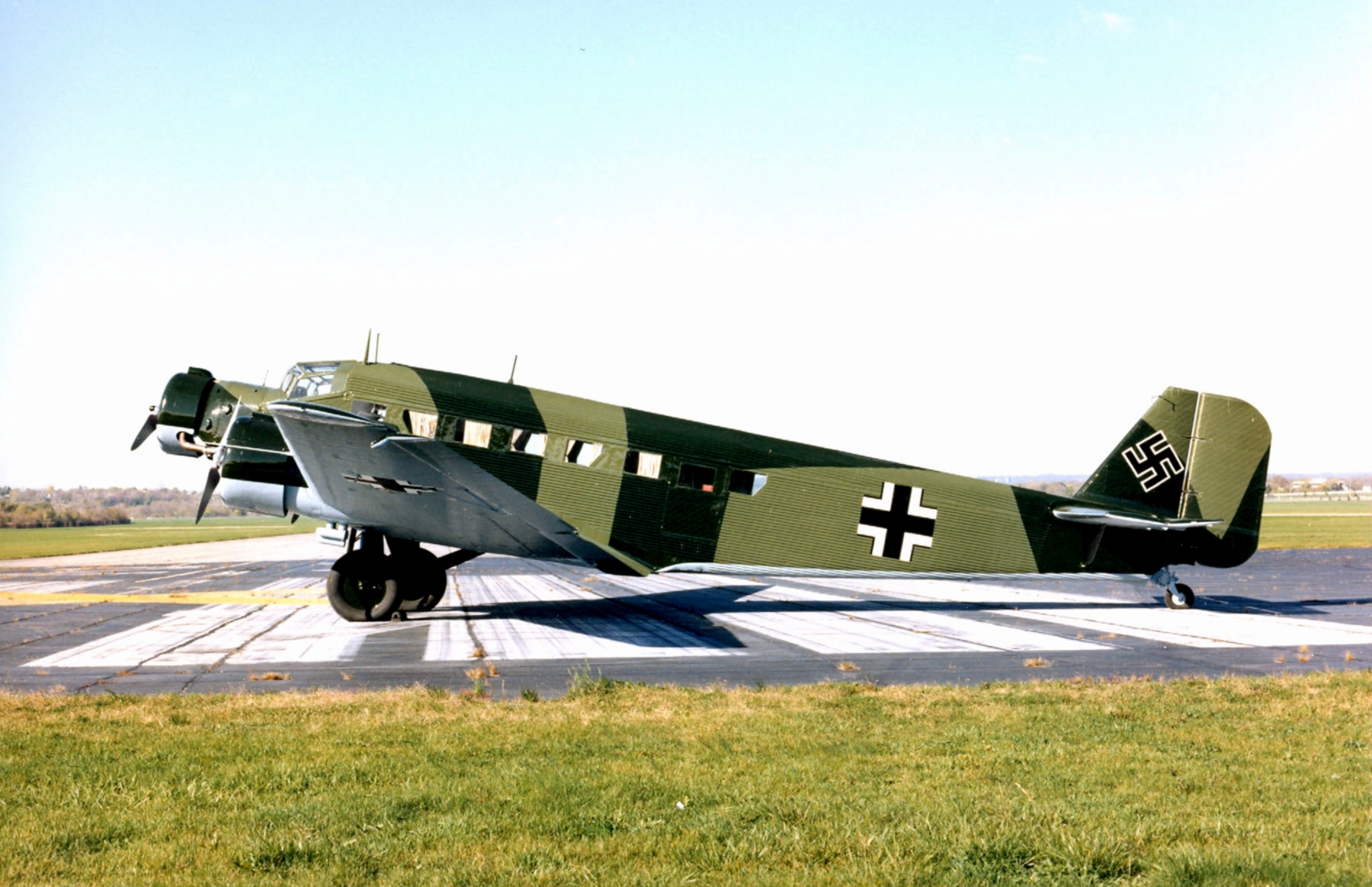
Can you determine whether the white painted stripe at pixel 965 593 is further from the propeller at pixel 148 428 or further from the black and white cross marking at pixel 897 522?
the propeller at pixel 148 428

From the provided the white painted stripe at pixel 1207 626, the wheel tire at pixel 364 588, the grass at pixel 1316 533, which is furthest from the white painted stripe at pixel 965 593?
the grass at pixel 1316 533

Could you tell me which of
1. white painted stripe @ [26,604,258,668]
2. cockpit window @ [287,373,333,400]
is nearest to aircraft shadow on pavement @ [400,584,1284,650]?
white painted stripe @ [26,604,258,668]

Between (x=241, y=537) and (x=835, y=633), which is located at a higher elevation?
(x=835, y=633)

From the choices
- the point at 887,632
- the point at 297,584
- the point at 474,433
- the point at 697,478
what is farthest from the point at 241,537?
the point at 887,632

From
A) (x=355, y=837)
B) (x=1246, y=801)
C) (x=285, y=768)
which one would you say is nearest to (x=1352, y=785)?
(x=1246, y=801)

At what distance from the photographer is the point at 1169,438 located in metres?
21.5

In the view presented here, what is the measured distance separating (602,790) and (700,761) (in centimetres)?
123

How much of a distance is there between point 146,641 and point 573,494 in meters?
7.55

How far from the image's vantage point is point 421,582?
1847cm

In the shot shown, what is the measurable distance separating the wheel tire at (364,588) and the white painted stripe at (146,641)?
2.36m

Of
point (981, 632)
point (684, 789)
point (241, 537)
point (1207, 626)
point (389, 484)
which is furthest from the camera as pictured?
point (241, 537)

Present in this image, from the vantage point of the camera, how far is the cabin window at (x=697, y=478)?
17250 millimetres

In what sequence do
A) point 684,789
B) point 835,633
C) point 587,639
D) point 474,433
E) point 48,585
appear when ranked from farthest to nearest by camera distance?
1. point 48,585
2. point 835,633
3. point 474,433
4. point 587,639
5. point 684,789

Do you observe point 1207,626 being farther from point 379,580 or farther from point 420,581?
point 379,580
